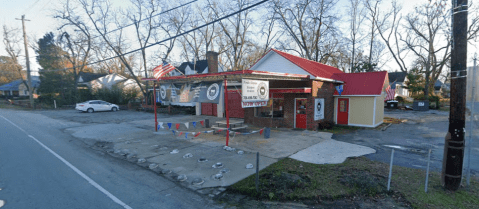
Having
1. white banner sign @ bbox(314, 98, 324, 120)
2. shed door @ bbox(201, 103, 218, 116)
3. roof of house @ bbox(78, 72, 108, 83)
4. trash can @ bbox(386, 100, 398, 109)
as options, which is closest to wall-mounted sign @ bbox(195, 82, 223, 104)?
white banner sign @ bbox(314, 98, 324, 120)

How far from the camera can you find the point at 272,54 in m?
17.1

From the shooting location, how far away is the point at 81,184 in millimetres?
5848

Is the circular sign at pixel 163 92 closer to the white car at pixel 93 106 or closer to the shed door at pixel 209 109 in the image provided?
the shed door at pixel 209 109

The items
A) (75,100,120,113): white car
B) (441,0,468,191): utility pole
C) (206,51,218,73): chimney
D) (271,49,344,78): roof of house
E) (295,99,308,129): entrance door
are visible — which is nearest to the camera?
(441,0,468,191): utility pole

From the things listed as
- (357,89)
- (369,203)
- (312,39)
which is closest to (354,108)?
(357,89)

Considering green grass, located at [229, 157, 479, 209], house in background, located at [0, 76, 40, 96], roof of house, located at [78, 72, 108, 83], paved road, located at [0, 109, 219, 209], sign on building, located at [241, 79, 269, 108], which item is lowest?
paved road, located at [0, 109, 219, 209]

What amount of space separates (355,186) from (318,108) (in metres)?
8.55

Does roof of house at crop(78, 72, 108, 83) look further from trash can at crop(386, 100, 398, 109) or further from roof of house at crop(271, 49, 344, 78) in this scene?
trash can at crop(386, 100, 398, 109)

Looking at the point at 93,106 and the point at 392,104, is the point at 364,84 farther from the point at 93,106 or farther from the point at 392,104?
the point at 93,106

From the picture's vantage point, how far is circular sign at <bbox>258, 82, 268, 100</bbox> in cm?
995

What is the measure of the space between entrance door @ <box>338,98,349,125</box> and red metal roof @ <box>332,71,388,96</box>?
51cm

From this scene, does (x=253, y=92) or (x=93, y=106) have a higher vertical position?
(x=253, y=92)

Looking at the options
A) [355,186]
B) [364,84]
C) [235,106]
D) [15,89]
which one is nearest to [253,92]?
[355,186]

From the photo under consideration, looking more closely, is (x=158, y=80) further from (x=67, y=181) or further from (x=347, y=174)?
(x=347, y=174)
